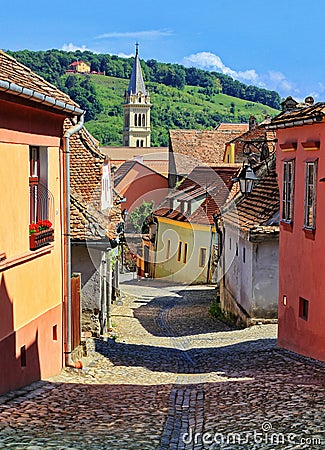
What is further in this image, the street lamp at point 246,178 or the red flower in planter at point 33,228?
the street lamp at point 246,178

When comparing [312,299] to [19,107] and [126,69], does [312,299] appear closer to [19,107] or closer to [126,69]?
[19,107]

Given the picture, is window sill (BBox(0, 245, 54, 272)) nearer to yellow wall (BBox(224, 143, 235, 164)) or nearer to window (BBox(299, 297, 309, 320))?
window (BBox(299, 297, 309, 320))

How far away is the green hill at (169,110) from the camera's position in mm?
148250

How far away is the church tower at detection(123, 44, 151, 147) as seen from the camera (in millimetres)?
147250

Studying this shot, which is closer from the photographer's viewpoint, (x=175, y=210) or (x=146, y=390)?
(x=146, y=390)

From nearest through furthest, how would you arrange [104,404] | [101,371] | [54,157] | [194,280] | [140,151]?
[104,404] → [54,157] → [101,371] → [194,280] → [140,151]

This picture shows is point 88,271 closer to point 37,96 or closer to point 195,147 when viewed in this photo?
point 37,96

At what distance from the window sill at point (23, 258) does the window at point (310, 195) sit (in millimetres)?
4972

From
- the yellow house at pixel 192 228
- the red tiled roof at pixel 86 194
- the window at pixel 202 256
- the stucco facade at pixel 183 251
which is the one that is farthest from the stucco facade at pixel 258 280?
the window at pixel 202 256

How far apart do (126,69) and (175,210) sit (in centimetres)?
14704

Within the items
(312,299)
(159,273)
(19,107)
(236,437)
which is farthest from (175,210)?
(236,437)

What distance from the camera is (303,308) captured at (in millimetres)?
15477

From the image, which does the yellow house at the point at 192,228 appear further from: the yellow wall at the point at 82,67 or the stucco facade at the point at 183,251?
the yellow wall at the point at 82,67

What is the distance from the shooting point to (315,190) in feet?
46.4
